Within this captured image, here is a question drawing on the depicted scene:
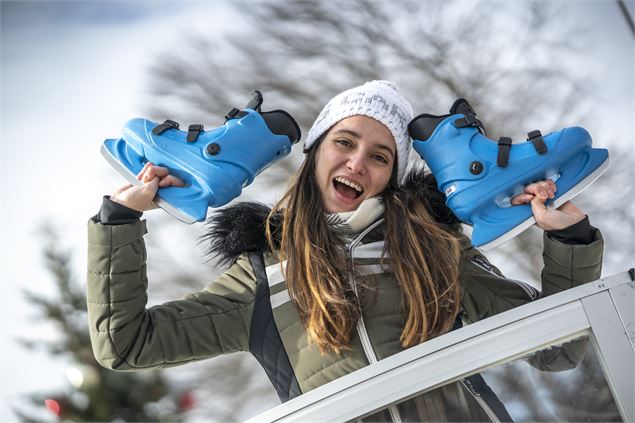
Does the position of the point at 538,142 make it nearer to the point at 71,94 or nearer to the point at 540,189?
the point at 540,189

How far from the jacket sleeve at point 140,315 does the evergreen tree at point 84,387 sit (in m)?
4.46

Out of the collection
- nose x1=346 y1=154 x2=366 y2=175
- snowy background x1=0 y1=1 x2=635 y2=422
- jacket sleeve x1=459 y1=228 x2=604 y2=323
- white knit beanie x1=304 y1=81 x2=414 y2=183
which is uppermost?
snowy background x1=0 y1=1 x2=635 y2=422

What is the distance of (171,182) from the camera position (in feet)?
7.26

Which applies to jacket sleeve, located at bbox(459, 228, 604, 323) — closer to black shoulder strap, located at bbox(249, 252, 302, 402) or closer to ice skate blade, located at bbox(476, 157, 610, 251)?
ice skate blade, located at bbox(476, 157, 610, 251)

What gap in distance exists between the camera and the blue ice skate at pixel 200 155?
2199 mm

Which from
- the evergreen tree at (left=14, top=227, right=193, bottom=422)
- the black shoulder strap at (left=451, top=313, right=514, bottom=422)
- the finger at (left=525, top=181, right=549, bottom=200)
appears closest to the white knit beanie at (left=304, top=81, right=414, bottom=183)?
the finger at (left=525, top=181, right=549, bottom=200)

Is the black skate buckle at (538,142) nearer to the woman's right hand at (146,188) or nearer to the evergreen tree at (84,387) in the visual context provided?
the woman's right hand at (146,188)

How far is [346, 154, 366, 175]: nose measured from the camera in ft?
7.73

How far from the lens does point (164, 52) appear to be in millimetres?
6652

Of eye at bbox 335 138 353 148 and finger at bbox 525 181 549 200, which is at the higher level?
eye at bbox 335 138 353 148

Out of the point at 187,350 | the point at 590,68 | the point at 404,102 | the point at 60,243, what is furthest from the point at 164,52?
the point at 187,350

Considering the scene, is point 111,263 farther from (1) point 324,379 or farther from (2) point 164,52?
(2) point 164,52

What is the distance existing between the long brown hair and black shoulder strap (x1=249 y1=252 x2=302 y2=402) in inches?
3.2

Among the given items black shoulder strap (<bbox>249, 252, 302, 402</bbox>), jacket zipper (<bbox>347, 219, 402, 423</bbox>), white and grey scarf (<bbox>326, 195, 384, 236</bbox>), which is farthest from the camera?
white and grey scarf (<bbox>326, 195, 384, 236</bbox>)
